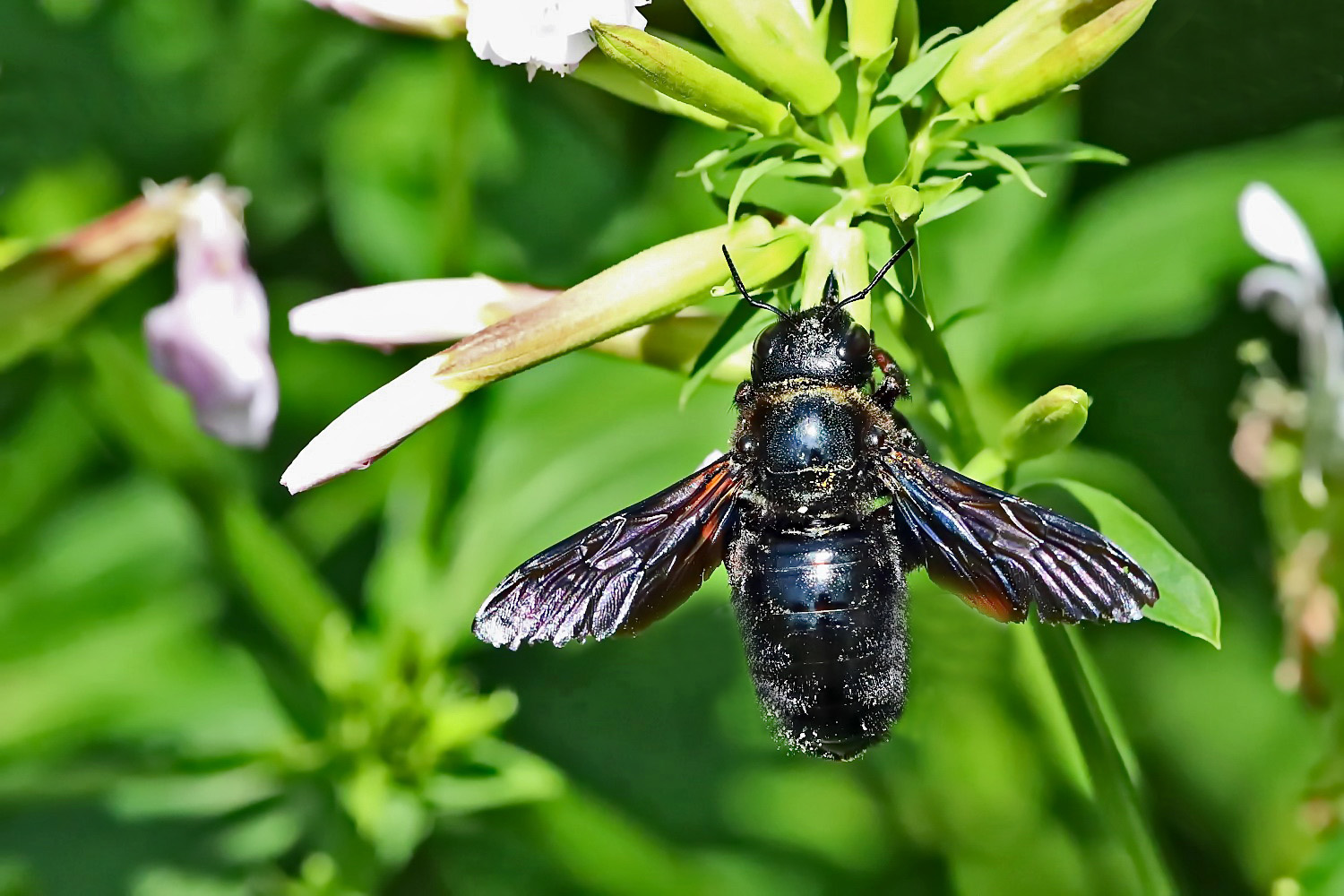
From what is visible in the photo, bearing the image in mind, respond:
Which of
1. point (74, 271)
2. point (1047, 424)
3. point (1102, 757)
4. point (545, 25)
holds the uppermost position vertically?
point (74, 271)

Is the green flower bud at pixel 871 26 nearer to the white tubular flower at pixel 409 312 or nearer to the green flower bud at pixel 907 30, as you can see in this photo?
the green flower bud at pixel 907 30

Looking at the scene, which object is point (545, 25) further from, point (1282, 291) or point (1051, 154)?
point (1282, 291)

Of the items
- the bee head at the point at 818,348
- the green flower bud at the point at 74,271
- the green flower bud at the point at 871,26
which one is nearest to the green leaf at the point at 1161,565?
the bee head at the point at 818,348

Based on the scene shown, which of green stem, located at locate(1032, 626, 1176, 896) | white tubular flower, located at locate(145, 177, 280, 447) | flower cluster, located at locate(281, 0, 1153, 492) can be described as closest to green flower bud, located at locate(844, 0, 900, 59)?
flower cluster, located at locate(281, 0, 1153, 492)

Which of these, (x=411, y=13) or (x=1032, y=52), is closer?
(x=1032, y=52)

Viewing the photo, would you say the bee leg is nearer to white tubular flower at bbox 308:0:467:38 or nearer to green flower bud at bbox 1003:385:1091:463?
green flower bud at bbox 1003:385:1091:463

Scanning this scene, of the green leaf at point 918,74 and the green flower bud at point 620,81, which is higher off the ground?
the green flower bud at point 620,81

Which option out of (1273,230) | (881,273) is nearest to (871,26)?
(881,273)

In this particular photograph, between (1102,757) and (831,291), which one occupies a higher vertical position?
(831,291)
